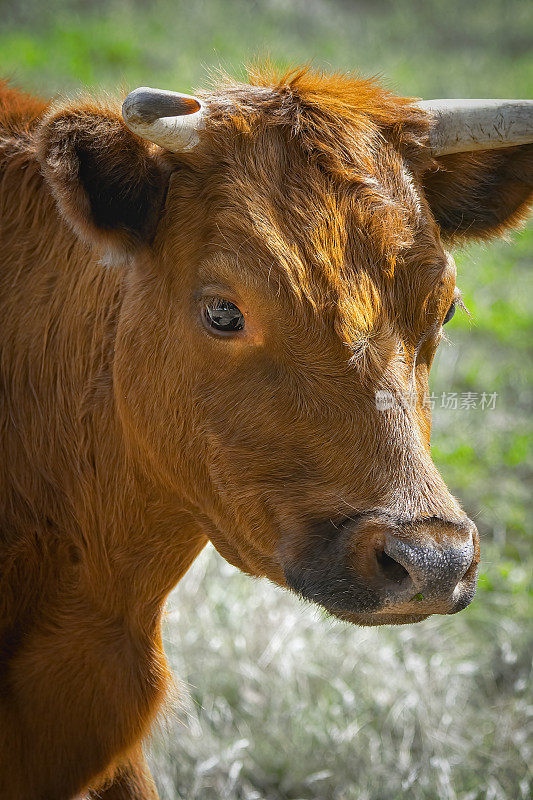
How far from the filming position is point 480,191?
3139 millimetres

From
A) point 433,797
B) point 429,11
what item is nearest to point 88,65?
point 429,11

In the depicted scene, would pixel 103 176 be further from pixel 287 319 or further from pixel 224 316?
pixel 287 319

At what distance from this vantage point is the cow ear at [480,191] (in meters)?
3.02

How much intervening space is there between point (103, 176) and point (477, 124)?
1172 mm

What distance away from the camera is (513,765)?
4.20 metres

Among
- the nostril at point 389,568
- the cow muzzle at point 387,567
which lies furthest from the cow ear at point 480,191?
the nostril at point 389,568

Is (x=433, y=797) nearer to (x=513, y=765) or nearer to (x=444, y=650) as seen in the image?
(x=513, y=765)

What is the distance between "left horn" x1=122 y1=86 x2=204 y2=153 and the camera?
7.79ft

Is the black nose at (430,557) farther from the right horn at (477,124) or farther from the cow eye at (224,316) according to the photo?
the right horn at (477,124)

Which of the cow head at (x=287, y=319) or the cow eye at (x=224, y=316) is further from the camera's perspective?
the cow eye at (x=224, y=316)

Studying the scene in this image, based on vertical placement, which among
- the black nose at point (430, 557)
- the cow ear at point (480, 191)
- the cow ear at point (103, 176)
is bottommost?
the black nose at point (430, 557)

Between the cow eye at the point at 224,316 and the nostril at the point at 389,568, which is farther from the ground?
the cow eye at the point at 224,316

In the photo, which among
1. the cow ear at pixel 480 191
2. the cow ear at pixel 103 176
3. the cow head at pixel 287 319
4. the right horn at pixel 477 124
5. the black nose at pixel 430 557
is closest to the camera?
the black nose at pixel 430 557

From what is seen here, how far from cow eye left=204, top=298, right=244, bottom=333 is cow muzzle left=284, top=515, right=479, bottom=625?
607 millimetres
